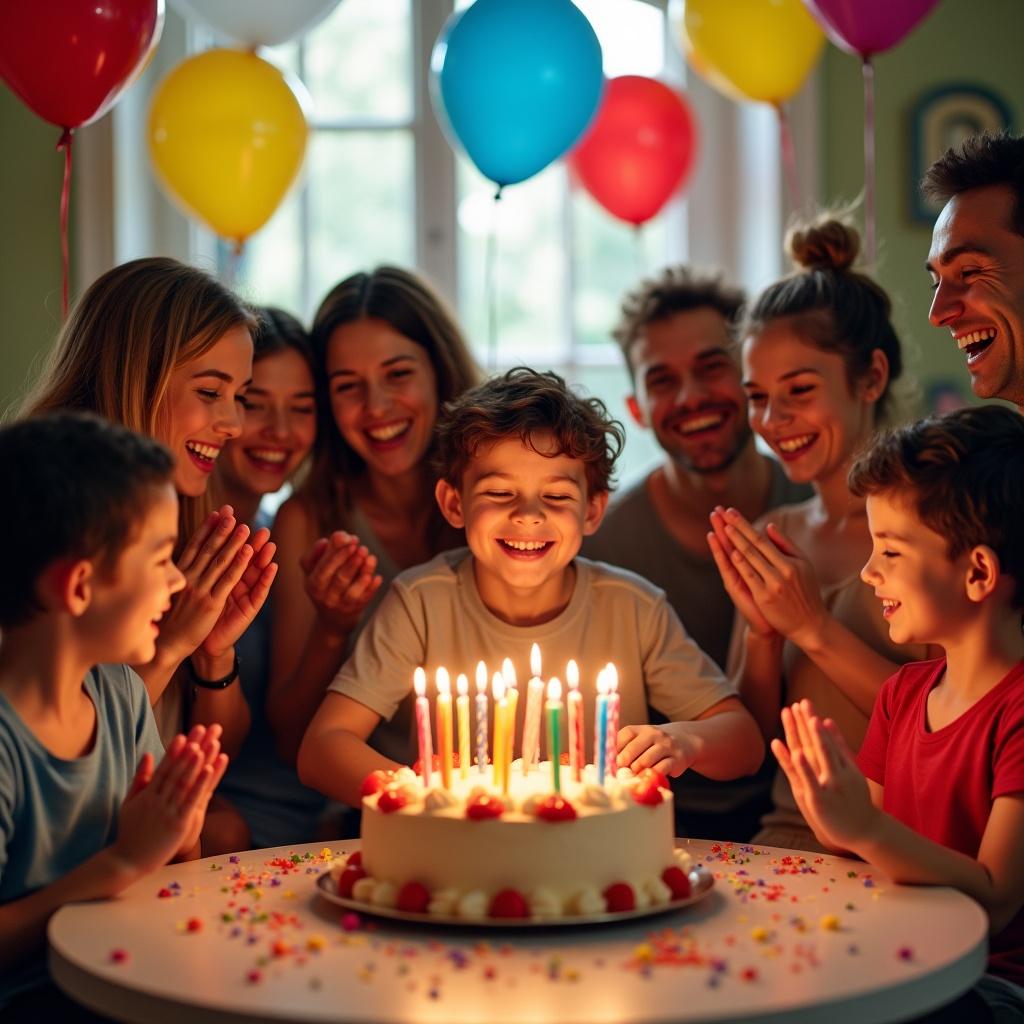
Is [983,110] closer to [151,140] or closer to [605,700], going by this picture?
[151,140]

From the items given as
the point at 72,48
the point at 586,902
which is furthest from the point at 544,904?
the point at 72,48

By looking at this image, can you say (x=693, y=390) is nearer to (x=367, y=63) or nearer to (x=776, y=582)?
(x=776, y=582)

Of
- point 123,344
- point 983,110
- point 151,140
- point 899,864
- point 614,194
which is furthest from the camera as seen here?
point 983,110

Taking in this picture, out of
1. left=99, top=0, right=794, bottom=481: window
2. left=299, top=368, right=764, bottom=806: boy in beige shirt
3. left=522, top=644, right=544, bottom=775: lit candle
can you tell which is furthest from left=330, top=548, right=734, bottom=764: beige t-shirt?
left=99, top=0, right=794, bottom=481: window

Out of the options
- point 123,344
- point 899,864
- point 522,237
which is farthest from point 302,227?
point 899,864

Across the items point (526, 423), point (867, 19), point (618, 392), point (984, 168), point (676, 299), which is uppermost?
point (867, 19)

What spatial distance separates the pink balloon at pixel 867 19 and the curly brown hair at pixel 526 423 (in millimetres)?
1395

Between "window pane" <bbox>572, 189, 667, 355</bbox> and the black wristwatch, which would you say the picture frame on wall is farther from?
the black wristwatch

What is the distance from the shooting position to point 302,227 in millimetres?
4539

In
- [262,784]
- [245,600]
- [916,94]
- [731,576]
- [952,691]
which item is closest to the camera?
[952,691]

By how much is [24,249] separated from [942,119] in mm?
2859

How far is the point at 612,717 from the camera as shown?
5.96 ft

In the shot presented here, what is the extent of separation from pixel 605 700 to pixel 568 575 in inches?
30.4

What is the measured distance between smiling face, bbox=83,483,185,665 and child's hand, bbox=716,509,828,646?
1.07 metres
